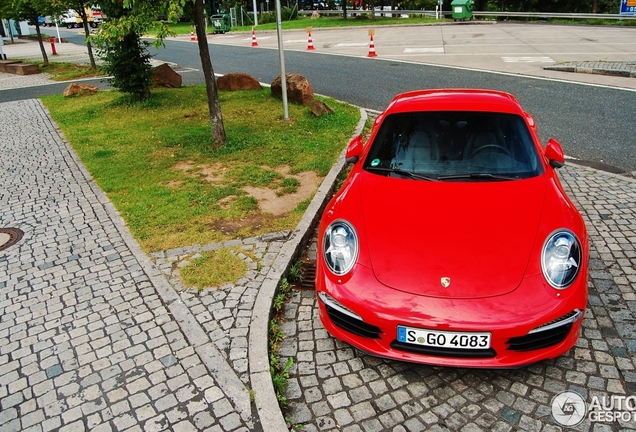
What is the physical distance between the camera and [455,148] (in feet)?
13.2

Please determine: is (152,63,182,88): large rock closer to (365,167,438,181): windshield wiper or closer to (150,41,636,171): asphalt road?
(150,41,636,171): asphalt road

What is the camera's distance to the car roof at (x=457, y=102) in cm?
423

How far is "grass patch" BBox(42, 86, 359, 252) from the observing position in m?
5.51

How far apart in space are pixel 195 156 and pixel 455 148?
16.0 feet

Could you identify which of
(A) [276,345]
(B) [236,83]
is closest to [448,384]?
(A) [276,345]

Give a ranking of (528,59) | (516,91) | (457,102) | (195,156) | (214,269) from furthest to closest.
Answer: (528,59) < (516,91) < (195,156) < (214,269) < (457,102)

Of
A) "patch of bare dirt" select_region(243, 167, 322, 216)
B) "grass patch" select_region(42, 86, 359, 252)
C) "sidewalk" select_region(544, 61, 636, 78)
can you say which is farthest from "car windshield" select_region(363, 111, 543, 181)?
"sidewalk" select_region(544, 61, 636, 78)

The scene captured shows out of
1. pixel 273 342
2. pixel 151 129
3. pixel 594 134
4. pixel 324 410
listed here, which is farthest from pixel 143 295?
pixel 594 134

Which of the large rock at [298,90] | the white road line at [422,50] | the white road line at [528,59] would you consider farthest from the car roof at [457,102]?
the white road line at [422,50]

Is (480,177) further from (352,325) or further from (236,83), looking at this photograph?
(236,83)

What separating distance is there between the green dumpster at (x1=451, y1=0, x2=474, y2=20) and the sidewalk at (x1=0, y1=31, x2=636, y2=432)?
3022 cm

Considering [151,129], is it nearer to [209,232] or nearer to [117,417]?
[209,232]

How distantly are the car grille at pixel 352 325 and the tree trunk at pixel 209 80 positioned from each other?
214 inches

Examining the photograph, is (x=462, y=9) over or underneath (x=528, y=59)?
over
